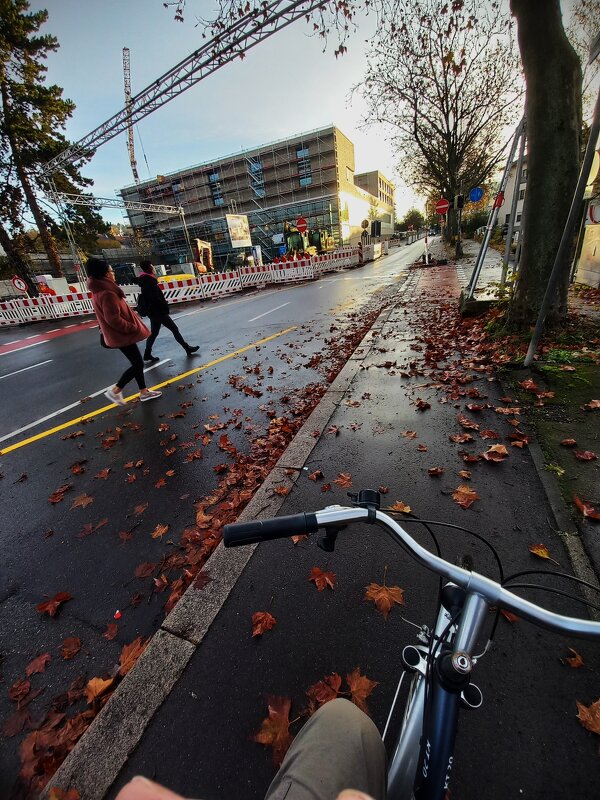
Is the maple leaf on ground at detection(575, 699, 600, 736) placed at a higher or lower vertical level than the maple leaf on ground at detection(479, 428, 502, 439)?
lower

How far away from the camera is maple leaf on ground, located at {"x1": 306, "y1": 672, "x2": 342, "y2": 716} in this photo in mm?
1702

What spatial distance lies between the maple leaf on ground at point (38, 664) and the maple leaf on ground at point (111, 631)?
0.31 meters

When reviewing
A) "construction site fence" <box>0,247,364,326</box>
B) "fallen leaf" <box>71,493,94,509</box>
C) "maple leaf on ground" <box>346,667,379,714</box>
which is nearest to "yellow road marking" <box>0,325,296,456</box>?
"fallen leaf" <box>71,493,94,509</box>

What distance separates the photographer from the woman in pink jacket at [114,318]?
496 centimetres

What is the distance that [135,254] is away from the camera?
66.9 metres

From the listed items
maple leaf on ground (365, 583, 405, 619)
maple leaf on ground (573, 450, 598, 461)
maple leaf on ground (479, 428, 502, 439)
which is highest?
maple leaf on ground (573, 450, 598, 461)

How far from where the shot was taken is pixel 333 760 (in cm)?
93

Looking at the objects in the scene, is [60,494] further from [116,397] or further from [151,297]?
[151,297]

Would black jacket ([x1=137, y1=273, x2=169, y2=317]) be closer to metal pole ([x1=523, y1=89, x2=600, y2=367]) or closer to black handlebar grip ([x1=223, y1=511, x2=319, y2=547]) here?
metal pole ([x1=523, y1=89, x2=600, y2=367])

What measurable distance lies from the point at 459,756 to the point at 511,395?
365 centimetres

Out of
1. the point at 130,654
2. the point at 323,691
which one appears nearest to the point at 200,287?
the point at 130,654

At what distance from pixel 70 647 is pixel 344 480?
229 cm

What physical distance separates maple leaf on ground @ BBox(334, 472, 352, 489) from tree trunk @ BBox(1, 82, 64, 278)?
3254cm

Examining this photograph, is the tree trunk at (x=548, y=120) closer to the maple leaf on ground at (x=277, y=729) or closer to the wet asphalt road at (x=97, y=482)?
the wet asphalt road at (x=97, y=482)
